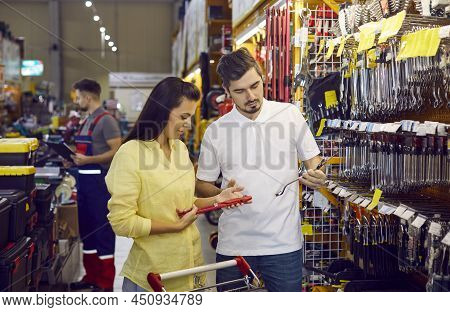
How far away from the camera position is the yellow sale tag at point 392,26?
2.30m

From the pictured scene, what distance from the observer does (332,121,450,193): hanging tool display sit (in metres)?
2.56

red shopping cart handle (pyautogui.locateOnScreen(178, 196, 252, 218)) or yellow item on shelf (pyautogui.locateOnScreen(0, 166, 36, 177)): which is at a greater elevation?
yellow item on shelf (pyautogui.locateOnScreen(0, 166, 36, 177))

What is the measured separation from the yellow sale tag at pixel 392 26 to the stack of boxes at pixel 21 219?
1863mm

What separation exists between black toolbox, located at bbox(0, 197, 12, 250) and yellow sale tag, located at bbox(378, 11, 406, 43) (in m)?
1.86

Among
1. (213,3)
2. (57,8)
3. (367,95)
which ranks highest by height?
(57,8)

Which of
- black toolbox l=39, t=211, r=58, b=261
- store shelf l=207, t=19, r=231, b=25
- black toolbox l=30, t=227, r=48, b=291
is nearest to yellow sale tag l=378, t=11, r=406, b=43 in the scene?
black toolbox l=30, t=227, r=48, b=291

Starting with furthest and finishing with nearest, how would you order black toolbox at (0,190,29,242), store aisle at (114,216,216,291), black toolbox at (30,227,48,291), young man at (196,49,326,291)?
store aisle at (114,216,216,291) < black toolbox at (30,227,48,291) < black toolbox at (0,190,29,242) < young man at (196,49,326,291)

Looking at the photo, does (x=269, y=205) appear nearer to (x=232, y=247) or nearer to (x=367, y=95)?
(x=232, y=247)

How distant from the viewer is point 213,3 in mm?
8258

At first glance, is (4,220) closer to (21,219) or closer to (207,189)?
(21,219)

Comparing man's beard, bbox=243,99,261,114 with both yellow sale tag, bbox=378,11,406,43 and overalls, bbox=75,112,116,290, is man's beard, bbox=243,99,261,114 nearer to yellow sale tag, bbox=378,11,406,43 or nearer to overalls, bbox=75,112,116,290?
yellow sale tag, bbox=378,11,406,43

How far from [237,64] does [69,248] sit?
313 cm
